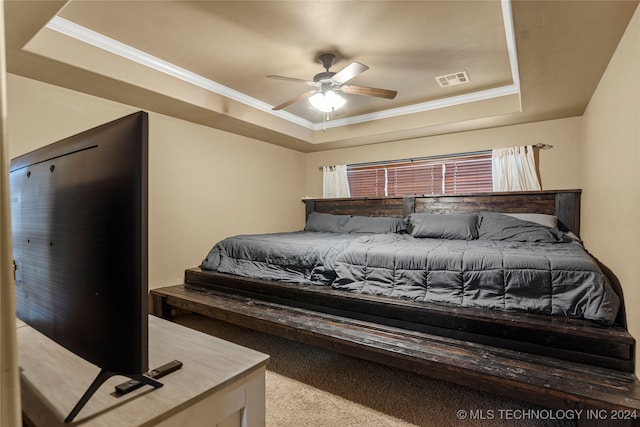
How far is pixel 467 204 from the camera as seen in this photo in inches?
156

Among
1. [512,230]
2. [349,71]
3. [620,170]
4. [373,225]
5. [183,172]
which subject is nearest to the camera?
[620,170]

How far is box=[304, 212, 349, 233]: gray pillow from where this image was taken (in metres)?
4.50

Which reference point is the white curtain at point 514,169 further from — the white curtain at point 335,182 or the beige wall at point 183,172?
the beige wall at point 183,172

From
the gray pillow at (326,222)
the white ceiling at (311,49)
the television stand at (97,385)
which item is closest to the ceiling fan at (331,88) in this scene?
the white ceiling at (311,49)

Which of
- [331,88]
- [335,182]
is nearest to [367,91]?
[331,88]

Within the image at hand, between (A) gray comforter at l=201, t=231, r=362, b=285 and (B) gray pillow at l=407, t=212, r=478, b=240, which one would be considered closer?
(A) gray comforter at l=201, t=231, r=362, b=285

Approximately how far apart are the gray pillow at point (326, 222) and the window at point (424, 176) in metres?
0.60

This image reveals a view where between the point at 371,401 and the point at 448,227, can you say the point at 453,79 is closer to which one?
the point at 448,227

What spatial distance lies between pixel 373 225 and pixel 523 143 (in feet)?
6.62

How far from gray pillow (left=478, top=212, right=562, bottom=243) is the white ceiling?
1.13 m

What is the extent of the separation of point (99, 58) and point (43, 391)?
8.58ft

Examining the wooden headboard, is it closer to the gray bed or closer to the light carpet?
the gray bed

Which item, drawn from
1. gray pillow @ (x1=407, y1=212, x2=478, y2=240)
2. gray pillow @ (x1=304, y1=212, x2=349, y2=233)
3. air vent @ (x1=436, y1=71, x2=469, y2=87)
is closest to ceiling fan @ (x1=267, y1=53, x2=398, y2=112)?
air vent @ (x1=436, y1=71, x2=469, y2=87)

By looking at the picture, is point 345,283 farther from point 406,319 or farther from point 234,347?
point 234,347
